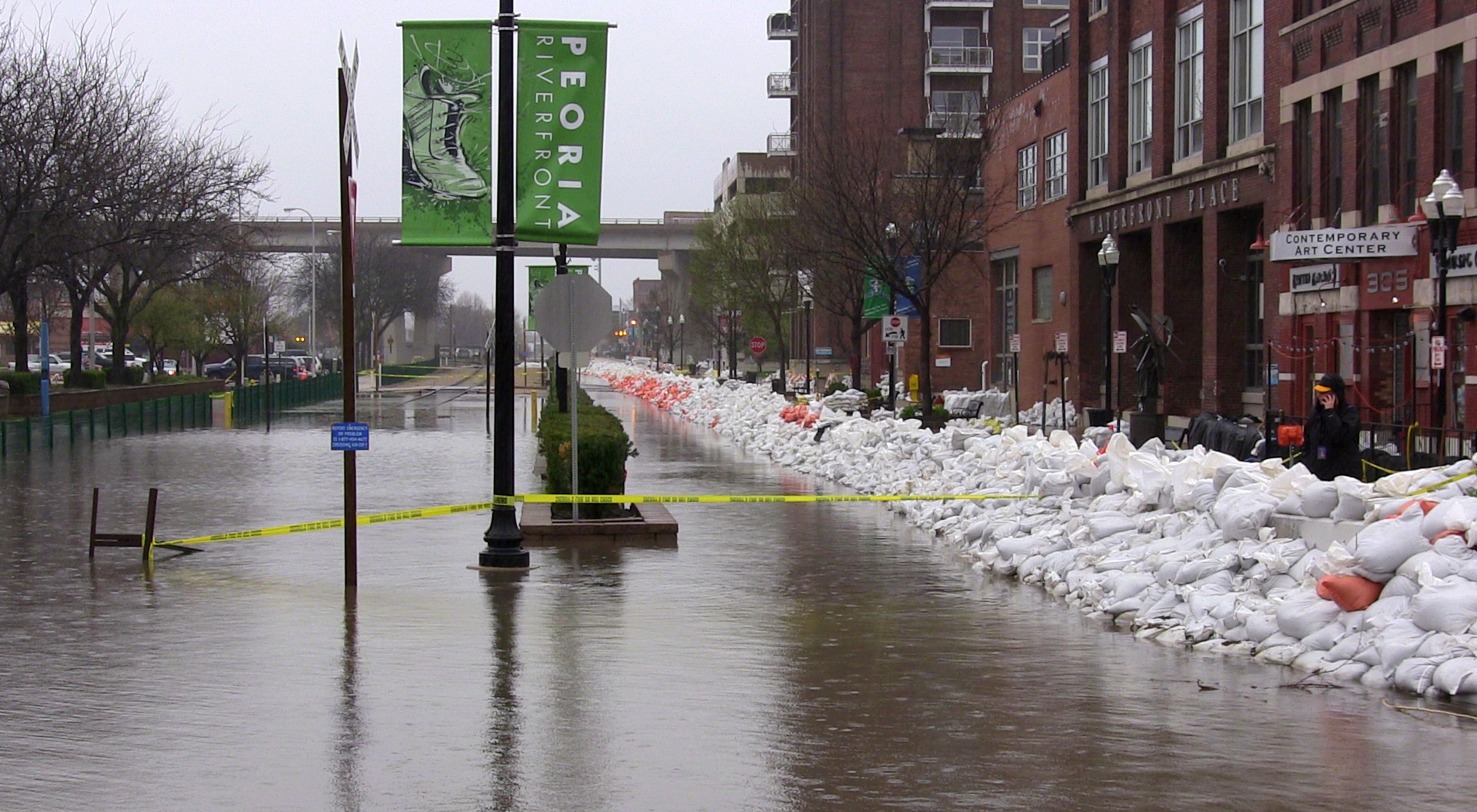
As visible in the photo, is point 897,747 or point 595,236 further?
point 595,236

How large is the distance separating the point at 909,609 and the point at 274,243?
98983 millimetres

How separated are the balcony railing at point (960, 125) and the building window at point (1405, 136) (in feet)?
44.7

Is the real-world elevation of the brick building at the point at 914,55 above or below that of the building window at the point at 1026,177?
above

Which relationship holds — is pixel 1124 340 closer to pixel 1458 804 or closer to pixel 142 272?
pixel 1458 804

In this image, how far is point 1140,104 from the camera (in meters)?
39.3

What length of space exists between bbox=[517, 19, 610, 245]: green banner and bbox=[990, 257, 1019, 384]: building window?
3636cm

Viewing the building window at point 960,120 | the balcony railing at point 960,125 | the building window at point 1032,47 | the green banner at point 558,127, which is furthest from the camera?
the building window at point 1032,47

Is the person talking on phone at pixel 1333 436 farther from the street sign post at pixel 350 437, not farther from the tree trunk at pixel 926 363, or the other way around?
the tree trunk at pixel 926 363

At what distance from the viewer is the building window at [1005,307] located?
51031mm

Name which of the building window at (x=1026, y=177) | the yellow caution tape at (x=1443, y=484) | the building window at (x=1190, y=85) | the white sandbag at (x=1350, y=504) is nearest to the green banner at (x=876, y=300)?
the building window at (x=1026, y=177)

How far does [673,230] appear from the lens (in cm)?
11362

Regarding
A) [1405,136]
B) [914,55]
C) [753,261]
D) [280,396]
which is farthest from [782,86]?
[1405,136]

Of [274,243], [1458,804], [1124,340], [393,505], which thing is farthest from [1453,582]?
[274,243]

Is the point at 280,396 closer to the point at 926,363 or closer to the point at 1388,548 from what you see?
the point at 926,363
